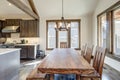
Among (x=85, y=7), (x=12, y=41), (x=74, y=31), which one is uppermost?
(x=85, y=7)

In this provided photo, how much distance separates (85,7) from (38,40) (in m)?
3.49

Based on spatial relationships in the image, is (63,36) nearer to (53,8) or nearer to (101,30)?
(53,8)

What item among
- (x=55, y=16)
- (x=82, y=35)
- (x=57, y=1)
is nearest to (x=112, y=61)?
(x=82, y=35)

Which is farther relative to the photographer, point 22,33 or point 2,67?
point 22,33

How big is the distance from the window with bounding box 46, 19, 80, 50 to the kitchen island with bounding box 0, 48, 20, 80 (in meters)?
4.97

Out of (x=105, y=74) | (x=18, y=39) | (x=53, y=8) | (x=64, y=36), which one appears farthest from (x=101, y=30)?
(x=18, y=39)

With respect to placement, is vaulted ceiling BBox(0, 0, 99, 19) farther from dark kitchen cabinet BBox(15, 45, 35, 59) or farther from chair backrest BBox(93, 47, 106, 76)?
chair backrest BBox(93, 47, 106, 76)

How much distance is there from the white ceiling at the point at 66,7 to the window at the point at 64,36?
0.54 metres

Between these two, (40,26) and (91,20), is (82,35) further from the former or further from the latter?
(40,26)

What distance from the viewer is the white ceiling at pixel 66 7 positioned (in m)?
8.17

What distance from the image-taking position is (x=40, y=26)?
960 centimetres

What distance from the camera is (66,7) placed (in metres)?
8.66

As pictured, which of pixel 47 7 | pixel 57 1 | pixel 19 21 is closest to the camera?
pixel 57 1

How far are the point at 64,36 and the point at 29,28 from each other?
2225 mm
